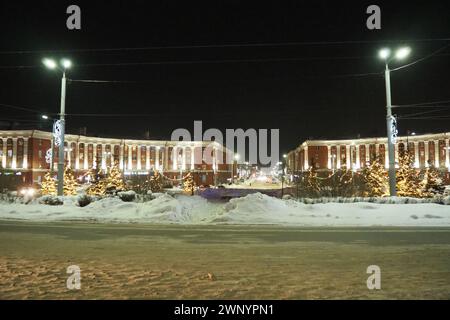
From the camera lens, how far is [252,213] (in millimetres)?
18062

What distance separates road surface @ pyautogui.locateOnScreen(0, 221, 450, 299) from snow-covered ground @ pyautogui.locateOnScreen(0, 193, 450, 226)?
8.93 ft

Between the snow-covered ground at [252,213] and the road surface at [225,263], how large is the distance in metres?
2.72

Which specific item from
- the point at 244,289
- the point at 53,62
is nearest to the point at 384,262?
the point at 244,289

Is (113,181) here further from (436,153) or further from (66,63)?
(436,153)

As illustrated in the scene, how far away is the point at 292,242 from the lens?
11.2 metres

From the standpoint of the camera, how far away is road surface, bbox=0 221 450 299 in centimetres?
636

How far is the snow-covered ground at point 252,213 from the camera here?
16.5 meters

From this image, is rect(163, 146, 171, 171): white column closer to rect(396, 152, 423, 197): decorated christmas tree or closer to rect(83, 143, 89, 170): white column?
rect(83, 143, 89, 170): white column

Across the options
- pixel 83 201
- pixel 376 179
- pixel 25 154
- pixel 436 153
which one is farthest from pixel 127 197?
pixel 436 153

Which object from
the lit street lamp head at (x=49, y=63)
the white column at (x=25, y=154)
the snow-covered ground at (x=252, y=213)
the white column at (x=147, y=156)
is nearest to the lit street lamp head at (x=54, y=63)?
the lit street lamp head at (x=49, y=63)

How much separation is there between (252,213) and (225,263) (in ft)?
31.8

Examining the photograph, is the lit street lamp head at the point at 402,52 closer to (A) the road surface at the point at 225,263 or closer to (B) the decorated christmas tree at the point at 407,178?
(A) the road surface at the point at 225,263
